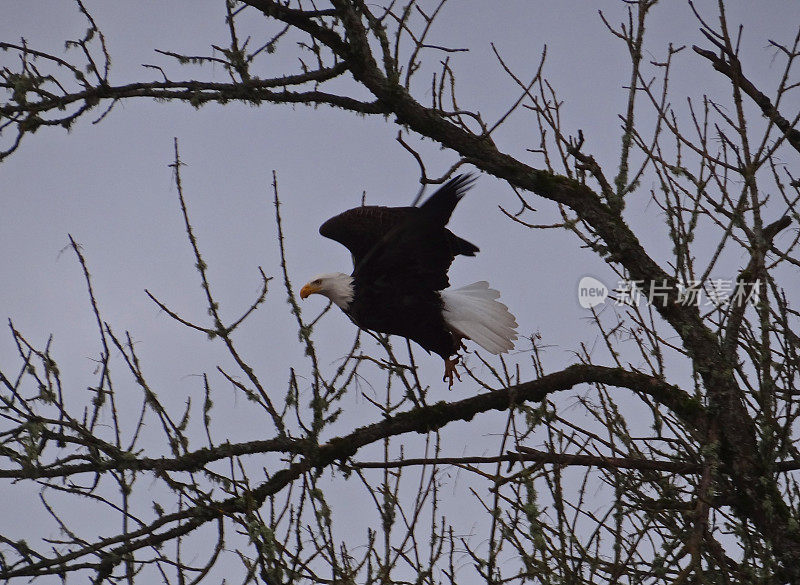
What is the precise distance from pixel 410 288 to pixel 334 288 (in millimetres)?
661

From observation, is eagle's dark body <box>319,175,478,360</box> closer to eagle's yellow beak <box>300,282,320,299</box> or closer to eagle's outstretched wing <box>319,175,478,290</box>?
eagle's outstretched wing <box>319,175,478,290</box>

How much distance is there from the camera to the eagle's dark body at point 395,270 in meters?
5.27

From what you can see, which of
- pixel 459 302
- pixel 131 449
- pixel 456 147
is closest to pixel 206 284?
pixel 131 449

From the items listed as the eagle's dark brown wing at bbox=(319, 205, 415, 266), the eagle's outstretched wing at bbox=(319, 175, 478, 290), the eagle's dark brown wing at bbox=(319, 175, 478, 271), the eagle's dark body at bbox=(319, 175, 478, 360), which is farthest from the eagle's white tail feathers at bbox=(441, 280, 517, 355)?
the eagle's dark brown wing at bbox=(319, 205, 415, 266)

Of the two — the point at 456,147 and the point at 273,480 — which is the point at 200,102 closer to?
the point at 456,147

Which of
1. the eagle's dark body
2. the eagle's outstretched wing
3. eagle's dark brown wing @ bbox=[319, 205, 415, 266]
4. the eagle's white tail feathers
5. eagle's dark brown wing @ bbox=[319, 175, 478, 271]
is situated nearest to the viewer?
the eagle's outstretched wing

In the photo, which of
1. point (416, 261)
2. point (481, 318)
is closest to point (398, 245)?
point (416, 261)

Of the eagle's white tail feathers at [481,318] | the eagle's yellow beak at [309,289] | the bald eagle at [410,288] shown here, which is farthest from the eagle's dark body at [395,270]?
the eagle's yellow beak at [309,289]

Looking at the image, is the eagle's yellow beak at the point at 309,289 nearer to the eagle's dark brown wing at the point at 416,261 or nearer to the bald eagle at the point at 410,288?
the bald eagle at the point at 410,288

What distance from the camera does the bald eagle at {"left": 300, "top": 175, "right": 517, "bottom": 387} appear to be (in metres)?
5.28

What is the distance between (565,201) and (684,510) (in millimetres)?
1234

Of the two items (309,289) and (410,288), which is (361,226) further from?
(309,289)

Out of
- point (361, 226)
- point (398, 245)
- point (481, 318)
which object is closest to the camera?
point (398, 245)

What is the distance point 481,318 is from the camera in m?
5.86
